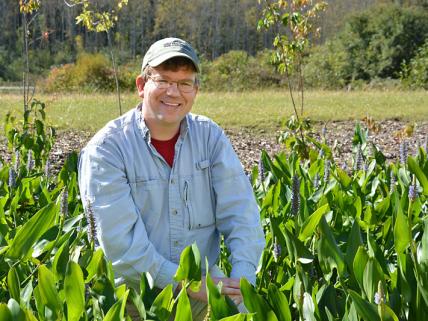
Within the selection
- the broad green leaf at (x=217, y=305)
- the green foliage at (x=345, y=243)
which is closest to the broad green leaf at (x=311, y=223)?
the green foliage at (x=345, y=243)

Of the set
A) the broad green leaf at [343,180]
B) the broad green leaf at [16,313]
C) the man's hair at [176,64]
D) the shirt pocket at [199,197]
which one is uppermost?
the man's hair at [176,64]

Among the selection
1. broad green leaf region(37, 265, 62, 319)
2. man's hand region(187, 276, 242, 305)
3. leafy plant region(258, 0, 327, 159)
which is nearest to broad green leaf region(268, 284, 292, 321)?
man's hand region(187, 276, 242, 305)

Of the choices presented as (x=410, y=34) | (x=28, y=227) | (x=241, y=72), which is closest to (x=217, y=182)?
(x=28, y=227)

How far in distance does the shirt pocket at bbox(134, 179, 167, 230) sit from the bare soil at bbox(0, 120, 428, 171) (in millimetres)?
4049

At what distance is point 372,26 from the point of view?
89.6 feet

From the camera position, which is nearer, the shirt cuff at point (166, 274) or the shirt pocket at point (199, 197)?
the shirt cuff at point (166, 274)

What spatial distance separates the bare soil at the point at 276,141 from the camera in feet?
23.8

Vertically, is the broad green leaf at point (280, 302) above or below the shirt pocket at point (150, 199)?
below

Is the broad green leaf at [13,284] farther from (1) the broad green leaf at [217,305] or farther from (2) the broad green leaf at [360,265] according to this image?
(2) the broad green leaf at [360,265]

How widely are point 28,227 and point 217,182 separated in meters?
0.66

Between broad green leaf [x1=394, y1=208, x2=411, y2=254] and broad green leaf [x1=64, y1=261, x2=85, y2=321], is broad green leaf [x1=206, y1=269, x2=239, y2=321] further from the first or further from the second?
broad green leaf [x1=394, y1=208, x2=411, y2=254]

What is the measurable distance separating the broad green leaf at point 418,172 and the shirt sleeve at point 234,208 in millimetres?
872

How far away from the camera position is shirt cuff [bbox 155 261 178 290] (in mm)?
2182

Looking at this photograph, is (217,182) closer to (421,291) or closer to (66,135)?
(421,291)
